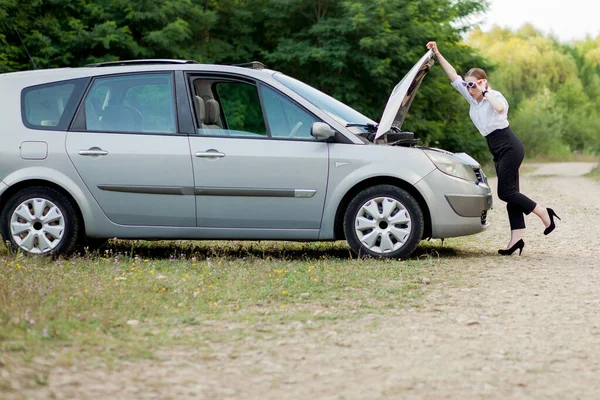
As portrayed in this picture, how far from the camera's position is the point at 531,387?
173 inches

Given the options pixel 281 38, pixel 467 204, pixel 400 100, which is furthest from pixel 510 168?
pixel 281 38

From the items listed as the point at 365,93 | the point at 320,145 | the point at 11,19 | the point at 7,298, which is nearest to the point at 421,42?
the point at 365,93

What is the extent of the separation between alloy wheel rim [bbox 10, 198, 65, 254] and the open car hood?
2963 mm

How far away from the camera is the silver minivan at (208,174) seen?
329 inches

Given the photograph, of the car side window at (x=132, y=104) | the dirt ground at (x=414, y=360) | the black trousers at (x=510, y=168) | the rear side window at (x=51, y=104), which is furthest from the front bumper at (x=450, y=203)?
the rear side window at (x=51, y=104)

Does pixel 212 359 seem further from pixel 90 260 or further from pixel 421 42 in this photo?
pixel 421 42

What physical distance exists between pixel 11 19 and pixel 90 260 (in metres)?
19.0

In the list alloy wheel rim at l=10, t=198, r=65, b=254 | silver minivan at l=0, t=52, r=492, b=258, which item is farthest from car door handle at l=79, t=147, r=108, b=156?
alloy wheel rim at l=10, t=198, r=65, b=254

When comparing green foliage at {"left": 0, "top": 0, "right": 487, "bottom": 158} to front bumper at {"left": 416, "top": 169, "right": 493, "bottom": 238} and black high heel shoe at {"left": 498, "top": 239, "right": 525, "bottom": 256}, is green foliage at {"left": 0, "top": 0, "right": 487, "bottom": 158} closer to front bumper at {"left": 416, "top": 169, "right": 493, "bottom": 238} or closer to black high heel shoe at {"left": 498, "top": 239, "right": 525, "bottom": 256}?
black high heel shoe at {"left": 498, "top": 239, "right": 525, "bottom": 256}

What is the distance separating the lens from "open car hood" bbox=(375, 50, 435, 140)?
865 cm

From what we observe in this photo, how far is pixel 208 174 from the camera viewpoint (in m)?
8.39

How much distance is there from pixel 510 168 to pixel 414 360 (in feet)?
15.5

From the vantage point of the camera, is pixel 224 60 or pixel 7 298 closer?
pixel 7 298

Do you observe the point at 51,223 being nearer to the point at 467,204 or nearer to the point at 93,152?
the point at 93,152
